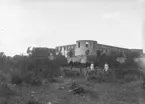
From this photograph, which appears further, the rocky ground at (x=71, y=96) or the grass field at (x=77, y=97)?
the grass field at (x=77, y=97)

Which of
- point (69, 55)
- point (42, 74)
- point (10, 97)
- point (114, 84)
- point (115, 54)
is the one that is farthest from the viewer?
point (69, 55)

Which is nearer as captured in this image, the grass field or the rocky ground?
the rocky ground

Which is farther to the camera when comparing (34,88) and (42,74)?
(42,74)

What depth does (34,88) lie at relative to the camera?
9172 millimetres

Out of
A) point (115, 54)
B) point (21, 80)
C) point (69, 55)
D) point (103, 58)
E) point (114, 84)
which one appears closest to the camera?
point (21, 80)

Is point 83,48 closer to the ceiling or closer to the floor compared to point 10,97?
closer to the ceiling

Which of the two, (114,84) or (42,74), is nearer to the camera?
(114,84)

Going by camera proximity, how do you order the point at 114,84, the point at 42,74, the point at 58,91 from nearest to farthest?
the point at 58,91 < the point at 114,84 < the point at 42,74

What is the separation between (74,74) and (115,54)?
45.4ft

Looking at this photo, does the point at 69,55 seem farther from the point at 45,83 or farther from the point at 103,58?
the point at 45,83

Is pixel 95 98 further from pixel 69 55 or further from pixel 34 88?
pixel 69 55

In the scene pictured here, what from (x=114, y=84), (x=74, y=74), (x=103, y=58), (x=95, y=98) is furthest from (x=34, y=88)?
(x=103, y=58)

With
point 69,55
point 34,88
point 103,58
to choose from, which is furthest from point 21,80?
point 69,55

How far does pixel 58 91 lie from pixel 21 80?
1.96 metres
